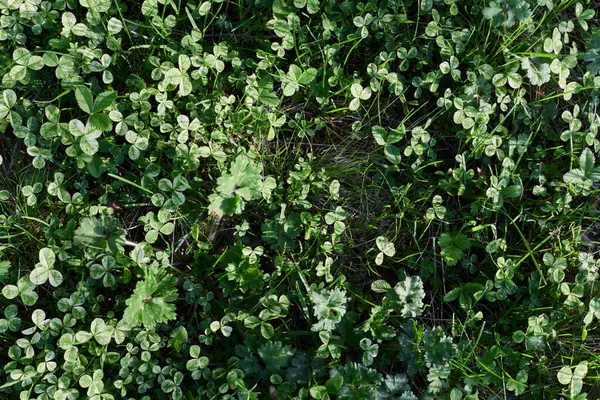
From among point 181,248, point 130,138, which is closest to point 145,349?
point 181,248

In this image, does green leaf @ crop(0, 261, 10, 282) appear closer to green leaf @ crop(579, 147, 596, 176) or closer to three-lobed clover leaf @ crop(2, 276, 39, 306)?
three-lobed clover leaf @ crop(2, 276, 39, 306)

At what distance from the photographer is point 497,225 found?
3252 millimetres

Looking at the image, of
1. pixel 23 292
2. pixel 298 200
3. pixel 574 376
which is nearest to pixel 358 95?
pixel 298 200

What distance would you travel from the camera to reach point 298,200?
3082 mm

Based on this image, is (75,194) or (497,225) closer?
(75,194)

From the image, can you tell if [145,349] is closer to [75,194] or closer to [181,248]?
[181,248]

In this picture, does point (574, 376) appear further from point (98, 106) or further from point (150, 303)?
point (98, 106)

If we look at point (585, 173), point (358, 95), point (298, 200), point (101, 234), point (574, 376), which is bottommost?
point (574, 376)

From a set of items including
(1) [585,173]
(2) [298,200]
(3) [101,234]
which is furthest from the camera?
(1) [585,173]

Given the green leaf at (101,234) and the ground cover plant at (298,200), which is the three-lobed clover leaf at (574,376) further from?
the green leaf at (101,234)

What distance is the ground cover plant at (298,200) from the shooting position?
291cm

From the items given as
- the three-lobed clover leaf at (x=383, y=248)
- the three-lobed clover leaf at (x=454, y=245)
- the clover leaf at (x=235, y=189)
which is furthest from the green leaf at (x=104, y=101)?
the three-lobed clover leaf at (x=454, y=245)

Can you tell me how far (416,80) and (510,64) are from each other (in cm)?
50

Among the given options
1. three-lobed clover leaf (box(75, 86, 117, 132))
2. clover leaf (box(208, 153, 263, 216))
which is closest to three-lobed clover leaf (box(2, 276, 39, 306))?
three-lobed clover leaf (box(75, 86, 117, 132))
